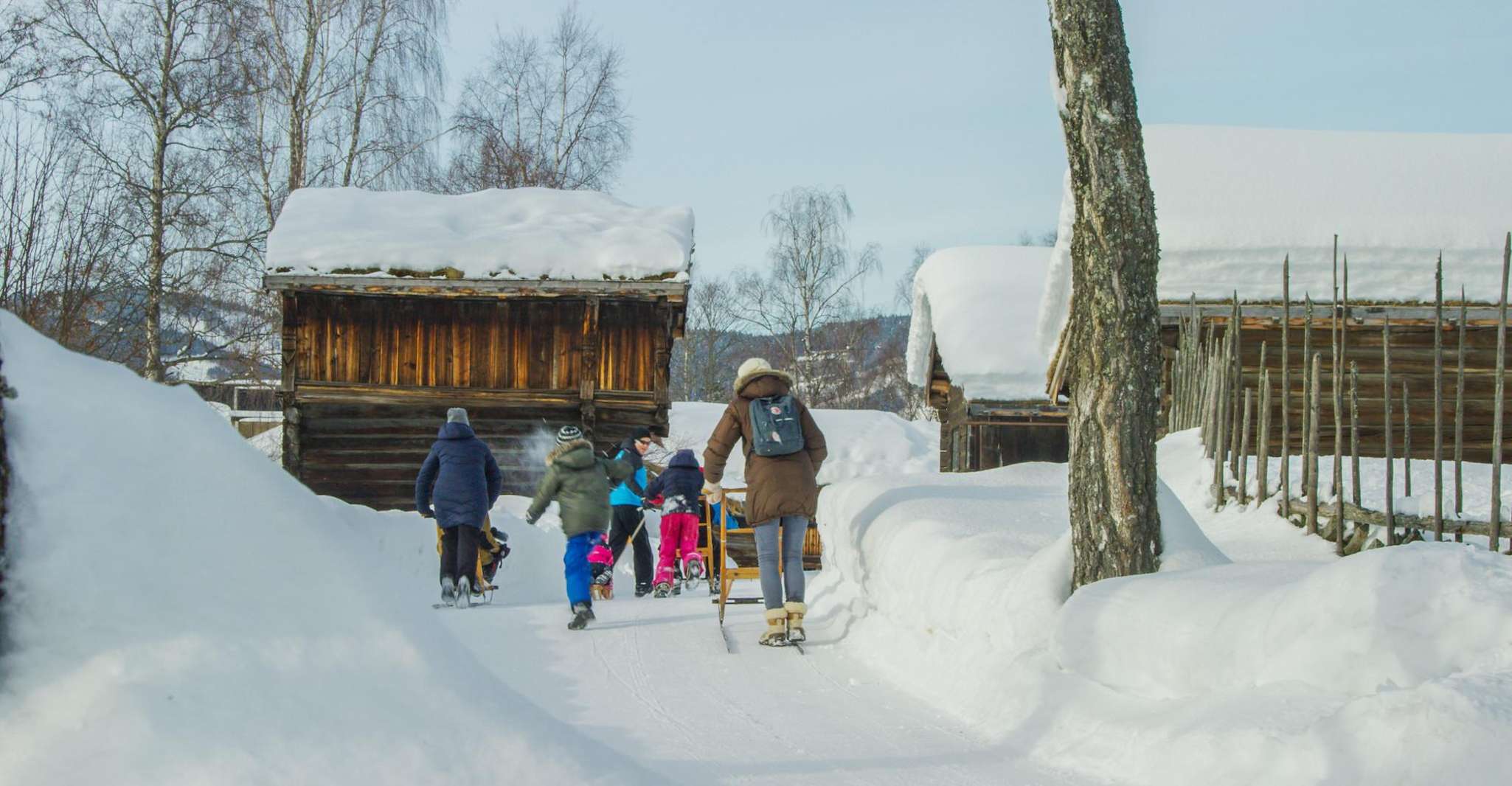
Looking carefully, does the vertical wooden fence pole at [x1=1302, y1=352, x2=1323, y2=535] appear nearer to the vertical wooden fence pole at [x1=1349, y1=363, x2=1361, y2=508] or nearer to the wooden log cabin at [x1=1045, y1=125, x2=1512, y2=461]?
the vertical wooden fence pole at [x1=1349, y1=363, x2=1361, y2=508]

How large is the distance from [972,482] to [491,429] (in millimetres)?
10997

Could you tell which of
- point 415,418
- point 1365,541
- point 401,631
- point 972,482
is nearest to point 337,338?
point 415,418

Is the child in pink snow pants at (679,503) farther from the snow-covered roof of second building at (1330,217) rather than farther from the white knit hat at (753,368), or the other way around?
the snow-covered roof of second building at (1330,217)

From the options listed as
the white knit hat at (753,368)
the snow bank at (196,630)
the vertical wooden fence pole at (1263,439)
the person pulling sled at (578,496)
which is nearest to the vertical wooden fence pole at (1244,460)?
the vertical wooden fence pole at (1263,439)

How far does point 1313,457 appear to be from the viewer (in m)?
7.79

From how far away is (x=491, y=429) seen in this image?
19.4m

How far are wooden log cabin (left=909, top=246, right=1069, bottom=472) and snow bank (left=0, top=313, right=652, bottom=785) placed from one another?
562 inches

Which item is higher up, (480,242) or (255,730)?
(480,242)

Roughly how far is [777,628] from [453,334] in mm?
12629

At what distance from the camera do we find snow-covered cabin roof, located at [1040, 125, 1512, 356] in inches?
503

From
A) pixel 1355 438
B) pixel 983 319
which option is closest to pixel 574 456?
pixel 1355 438

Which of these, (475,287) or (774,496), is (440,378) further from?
(774,496)

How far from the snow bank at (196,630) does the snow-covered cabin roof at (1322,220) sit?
10021 mm

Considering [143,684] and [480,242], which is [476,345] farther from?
[143,684]
